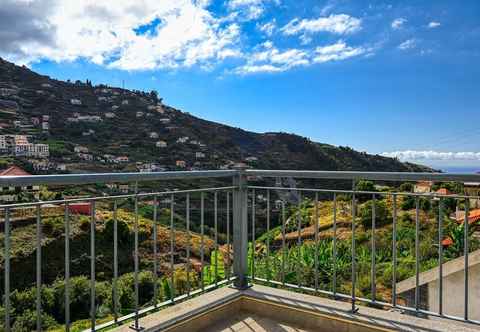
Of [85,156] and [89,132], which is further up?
[89,132]

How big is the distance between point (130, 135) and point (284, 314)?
4314cm

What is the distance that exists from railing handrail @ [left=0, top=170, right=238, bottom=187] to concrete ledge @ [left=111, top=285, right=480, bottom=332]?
37.3 inches

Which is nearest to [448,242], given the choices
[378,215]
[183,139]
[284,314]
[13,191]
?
[378,215]

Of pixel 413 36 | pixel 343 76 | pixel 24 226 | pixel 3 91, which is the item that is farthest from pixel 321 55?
pixel 3 91

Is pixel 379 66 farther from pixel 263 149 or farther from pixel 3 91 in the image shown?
pixel 3 91

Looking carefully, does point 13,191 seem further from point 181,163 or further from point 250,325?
point 181,163

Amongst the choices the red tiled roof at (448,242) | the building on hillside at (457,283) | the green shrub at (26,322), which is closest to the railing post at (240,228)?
the green shrub at (26,322)

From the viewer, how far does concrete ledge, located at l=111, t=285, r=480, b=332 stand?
99.8 inches

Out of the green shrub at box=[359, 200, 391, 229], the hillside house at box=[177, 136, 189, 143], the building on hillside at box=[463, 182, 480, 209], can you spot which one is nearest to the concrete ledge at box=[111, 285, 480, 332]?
the building on hillside at box=[463, 182, 480, 209]

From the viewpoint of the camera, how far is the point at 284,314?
9.67ft

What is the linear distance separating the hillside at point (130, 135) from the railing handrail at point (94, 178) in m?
28.8

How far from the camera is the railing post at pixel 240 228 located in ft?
10.8

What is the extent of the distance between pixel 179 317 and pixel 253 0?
8142 mm

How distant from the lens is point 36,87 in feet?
161
